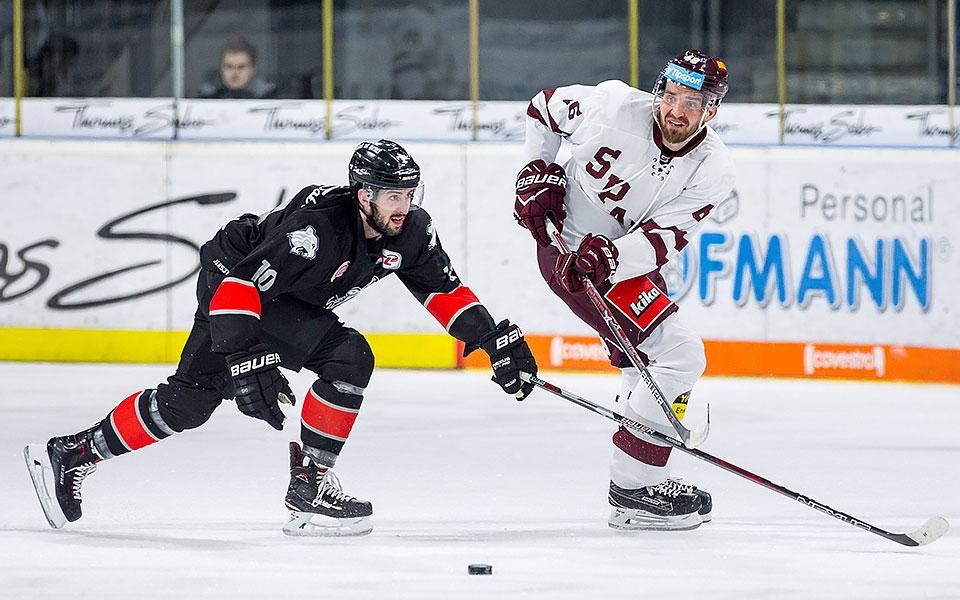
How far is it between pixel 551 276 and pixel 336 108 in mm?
3449

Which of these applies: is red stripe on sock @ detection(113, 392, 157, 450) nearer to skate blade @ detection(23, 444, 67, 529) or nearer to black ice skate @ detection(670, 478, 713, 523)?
skate blade @ detection(23, 444, 67, 529)

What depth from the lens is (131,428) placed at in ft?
10.8

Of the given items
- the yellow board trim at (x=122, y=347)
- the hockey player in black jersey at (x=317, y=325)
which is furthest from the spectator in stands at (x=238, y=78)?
the hockey player in black jersey at (x=317, y=325)

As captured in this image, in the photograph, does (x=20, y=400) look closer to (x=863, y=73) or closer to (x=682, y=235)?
(x=682, y=235)

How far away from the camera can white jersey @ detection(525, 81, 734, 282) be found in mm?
3482

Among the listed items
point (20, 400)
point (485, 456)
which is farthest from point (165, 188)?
point (485, 456)

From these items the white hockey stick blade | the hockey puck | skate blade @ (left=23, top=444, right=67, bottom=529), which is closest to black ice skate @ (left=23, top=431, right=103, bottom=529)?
skate blade @ (left=23, top=444, right=67, bottom=529)

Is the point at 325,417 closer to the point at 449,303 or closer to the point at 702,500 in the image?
the point at 449,303

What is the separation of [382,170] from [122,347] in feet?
12.9

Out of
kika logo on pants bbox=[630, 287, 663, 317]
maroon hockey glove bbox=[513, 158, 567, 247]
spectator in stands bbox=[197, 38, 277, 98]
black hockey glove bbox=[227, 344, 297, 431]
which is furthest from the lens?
spectator in stands bbox=[197, 38, 277, 98]

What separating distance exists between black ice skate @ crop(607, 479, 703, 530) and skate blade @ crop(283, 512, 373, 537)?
2.06 feet

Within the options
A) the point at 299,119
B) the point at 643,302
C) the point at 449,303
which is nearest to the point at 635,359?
the point at 643,302

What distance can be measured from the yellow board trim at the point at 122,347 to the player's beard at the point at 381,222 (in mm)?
3445

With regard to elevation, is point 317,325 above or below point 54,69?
below
